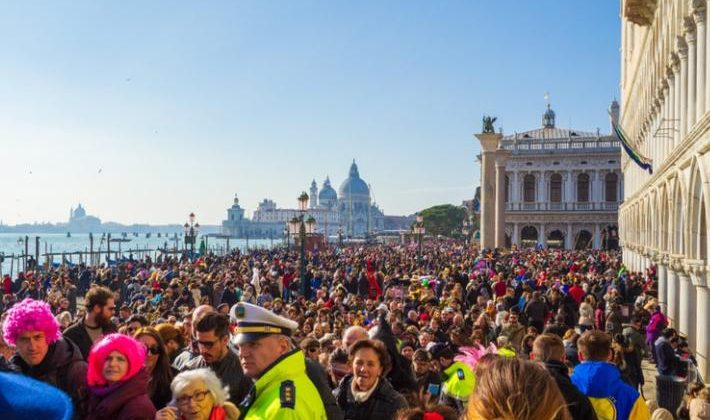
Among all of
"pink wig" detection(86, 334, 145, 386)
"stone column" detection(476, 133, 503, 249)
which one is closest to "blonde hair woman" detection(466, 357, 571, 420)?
"pink wig" detection(86, 334, 145, 386)

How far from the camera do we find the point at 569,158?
69.9m

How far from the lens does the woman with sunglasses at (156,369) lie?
483 cm

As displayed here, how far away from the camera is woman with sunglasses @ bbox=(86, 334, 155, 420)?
3.87 metres

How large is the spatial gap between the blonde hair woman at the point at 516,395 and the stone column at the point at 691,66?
13.7 meters

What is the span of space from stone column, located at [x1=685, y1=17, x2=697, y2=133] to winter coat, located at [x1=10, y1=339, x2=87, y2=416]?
41.9 feet

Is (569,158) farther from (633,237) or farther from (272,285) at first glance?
(272,285)

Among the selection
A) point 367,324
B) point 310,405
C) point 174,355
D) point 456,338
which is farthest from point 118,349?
point 367,324

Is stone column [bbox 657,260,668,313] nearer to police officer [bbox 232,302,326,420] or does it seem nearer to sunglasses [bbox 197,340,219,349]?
sunglasses [bbox 197,340,219,349]

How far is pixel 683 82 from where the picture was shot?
A: 15.7 meters

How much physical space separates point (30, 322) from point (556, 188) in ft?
226

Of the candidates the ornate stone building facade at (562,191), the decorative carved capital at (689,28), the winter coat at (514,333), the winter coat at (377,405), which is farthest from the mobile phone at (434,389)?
the ornate stone building facade at (562,191)

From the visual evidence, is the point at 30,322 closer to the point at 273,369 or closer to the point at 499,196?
the point at 273,369

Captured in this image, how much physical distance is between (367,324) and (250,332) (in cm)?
795

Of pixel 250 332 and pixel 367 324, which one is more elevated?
pixel 250 332
